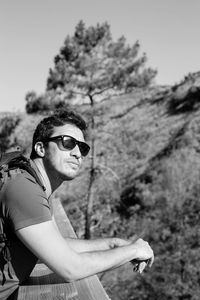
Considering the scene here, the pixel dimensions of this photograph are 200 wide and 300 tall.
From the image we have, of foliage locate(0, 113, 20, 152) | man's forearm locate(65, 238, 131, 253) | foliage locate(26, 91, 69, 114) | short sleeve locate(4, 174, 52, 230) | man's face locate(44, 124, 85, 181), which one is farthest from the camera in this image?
foliage locate(0, 113, 20, 152)

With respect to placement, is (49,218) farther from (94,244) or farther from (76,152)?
(94,244)

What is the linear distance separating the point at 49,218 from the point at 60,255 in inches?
6.1

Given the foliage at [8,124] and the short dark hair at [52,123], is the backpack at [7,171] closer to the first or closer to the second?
the short dark hair at [52,123]

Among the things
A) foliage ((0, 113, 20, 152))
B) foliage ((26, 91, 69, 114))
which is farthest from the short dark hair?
foliage ((0, 113, 20, 152))

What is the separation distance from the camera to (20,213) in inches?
55.4

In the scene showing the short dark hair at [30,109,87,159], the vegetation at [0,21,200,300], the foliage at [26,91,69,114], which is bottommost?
the vegetation at [0,21,200,300]

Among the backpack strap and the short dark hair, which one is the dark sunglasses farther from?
the backpack strap

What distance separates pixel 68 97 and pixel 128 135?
9.63 metres

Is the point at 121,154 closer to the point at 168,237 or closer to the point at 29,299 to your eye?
the point at 168,237

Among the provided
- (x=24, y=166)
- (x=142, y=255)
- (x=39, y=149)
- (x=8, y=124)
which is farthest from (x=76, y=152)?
(x=8, y=124)

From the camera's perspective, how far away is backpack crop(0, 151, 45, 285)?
1502 mm

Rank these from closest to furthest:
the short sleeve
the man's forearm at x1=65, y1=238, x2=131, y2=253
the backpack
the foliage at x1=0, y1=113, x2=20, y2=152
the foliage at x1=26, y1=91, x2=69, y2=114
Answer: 1. the short sleeve
2. the backpack
3. the man's forearm at x1=65, y1=238, x2=131, y2=253
4. the foliage at x1=26, y1=91, x2=69, y2=114
5. the foliage at x1=0, y1=113, x2=20, y2=152

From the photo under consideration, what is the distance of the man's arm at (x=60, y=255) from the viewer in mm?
1402

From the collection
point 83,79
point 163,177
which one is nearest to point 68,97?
point 83,79
